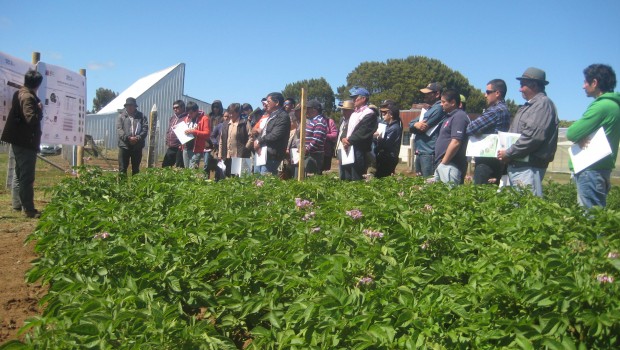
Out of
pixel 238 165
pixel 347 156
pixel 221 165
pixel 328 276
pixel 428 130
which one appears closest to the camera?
pixel 328 276

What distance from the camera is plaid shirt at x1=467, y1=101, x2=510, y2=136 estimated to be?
6535 millimetres

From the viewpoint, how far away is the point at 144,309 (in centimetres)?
220

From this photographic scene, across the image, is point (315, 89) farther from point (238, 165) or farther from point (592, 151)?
point (592, 151)

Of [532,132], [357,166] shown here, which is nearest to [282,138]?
[357,166]

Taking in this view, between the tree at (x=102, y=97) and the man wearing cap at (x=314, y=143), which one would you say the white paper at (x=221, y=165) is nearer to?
the man wearing cap at (x=314, y=143)

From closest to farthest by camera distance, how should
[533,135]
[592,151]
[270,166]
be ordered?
[592,151]
[533,135]
[270,166]

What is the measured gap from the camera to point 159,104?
100 feet

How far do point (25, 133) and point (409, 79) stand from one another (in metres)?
55.2

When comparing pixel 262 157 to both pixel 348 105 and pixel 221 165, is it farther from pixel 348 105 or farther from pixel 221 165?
pixel 221 165

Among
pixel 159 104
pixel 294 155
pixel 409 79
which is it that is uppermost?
pixel 409 79

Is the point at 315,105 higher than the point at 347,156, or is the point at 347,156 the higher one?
the point at 315,105

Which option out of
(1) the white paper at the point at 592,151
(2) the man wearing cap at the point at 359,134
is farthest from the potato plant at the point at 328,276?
(2) the man wearing cap at the point at 359,134

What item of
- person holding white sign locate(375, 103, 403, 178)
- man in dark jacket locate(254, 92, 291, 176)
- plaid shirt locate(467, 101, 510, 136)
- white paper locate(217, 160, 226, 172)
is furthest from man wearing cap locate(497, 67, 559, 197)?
white paper locate(217, 160, 226, 172)

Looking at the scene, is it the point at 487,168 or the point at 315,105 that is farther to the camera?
the point at 315,105
